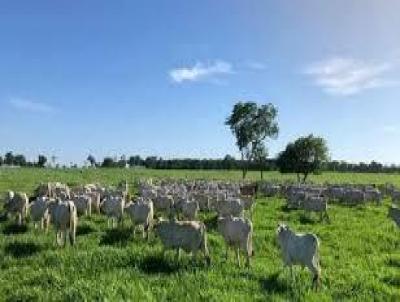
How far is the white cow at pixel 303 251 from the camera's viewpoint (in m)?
17.0

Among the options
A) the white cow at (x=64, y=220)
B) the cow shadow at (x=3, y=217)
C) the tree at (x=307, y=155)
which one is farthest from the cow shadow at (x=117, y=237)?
the tree at (x=307, y=155)

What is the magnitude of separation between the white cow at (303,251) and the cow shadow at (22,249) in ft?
27.0

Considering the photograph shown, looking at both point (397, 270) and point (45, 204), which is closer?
point (397, 270)

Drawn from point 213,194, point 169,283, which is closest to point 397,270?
point 169,283

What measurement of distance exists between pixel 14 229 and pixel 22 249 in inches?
200

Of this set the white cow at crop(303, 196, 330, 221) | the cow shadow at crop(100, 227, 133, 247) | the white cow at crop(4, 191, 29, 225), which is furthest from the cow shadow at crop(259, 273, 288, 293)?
the white cow at crop(303, 196, 330, 221)

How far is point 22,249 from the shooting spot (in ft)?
69.2

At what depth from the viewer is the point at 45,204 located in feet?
83.8

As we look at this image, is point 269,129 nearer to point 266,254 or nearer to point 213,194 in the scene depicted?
point 213,194

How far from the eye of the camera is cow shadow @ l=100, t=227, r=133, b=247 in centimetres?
2255

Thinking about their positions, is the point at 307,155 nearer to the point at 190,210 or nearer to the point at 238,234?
the point at 190,210

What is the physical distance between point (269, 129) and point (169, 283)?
286 feet

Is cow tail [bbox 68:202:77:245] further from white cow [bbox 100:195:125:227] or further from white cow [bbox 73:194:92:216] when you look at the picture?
white cow [bbox 73:194:92:216]

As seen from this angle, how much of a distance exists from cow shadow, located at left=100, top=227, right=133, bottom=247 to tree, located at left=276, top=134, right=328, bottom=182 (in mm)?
72694
